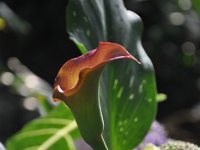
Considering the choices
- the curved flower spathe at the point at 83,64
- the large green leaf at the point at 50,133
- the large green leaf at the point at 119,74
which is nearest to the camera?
the curved flower spathe at the point at 83,64

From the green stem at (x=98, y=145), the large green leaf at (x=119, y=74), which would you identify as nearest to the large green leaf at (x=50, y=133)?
the large green leaf at (x=119, y=74)

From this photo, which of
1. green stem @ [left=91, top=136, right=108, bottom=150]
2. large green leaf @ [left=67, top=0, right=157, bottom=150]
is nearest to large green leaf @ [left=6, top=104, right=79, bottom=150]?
large green leaf @ [left=67, top=0, right=157, bottom=150]

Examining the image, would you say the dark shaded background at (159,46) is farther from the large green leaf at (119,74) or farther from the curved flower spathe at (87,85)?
the curved flower spathe at (87,85)

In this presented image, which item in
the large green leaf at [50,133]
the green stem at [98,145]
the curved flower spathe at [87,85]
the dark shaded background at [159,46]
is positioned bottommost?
the dark shaded background at [159,46]

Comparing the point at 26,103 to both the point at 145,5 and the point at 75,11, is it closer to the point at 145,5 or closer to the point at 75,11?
the point at 145,5

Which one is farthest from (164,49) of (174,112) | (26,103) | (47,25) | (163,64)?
(26,103)

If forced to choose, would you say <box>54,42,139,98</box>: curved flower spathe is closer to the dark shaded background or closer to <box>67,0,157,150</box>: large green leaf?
<box>67,0,157,150</box>: large green leaf

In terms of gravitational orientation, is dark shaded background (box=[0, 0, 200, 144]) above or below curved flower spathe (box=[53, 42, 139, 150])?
below
